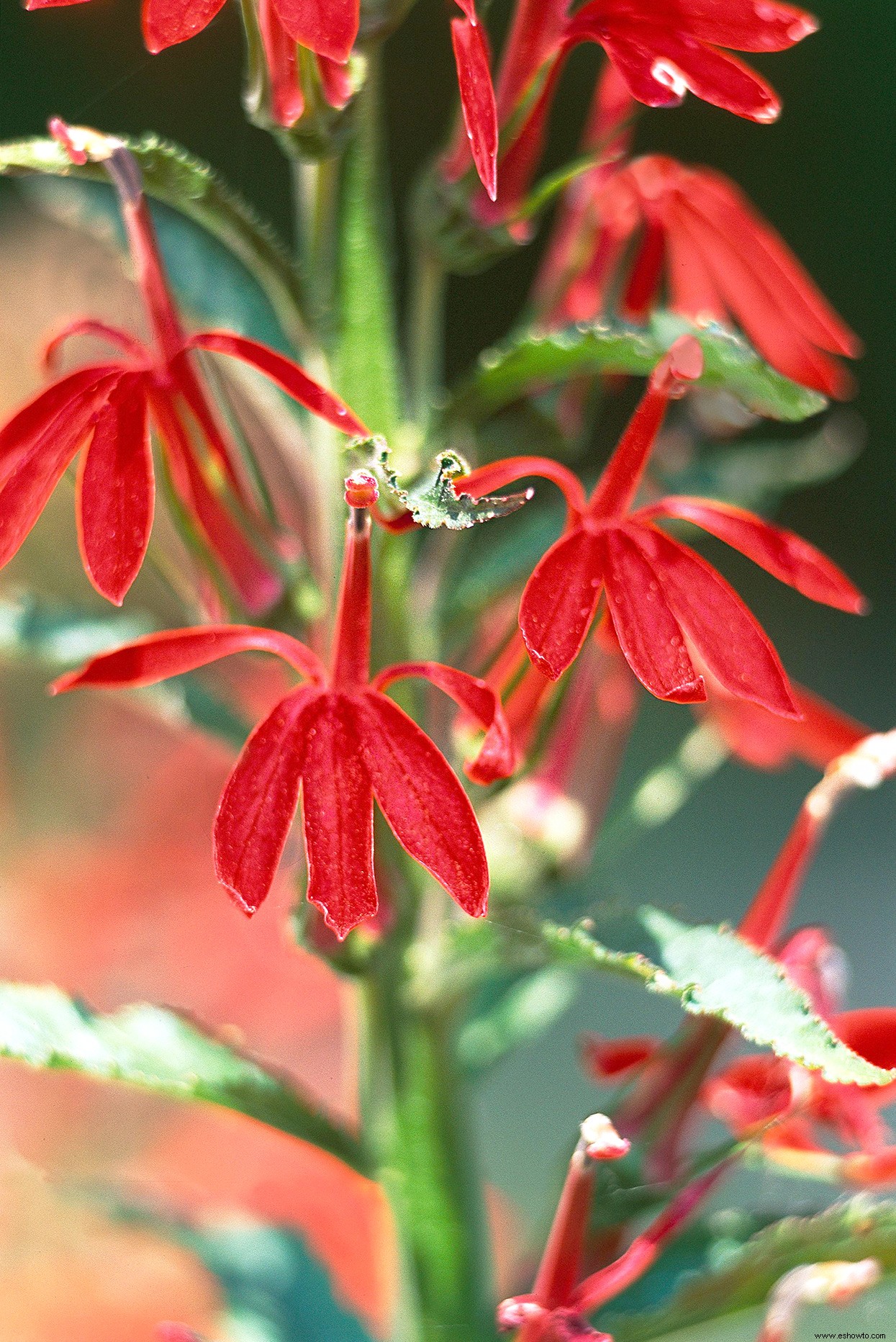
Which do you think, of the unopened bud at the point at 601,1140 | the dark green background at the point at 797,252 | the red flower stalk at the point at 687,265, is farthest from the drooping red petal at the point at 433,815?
the dark green background at the point at 797,252

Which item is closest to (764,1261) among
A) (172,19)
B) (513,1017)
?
(513,1017)

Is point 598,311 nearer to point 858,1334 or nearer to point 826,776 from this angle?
point 826,776

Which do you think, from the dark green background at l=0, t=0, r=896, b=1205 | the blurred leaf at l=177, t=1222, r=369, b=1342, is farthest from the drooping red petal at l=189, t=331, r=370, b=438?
the dark green background at l=0, t=0, r=896, b=1205

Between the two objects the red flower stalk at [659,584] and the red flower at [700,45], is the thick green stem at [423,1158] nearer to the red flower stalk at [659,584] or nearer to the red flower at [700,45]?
the red flower stalk at [659,584]

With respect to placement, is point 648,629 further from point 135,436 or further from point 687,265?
point 687,265

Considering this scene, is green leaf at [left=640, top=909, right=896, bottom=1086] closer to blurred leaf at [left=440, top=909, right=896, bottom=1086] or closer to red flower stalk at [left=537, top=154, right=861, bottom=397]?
blurred leaf at [left=440, top=909, right=896, bottom=1086]
